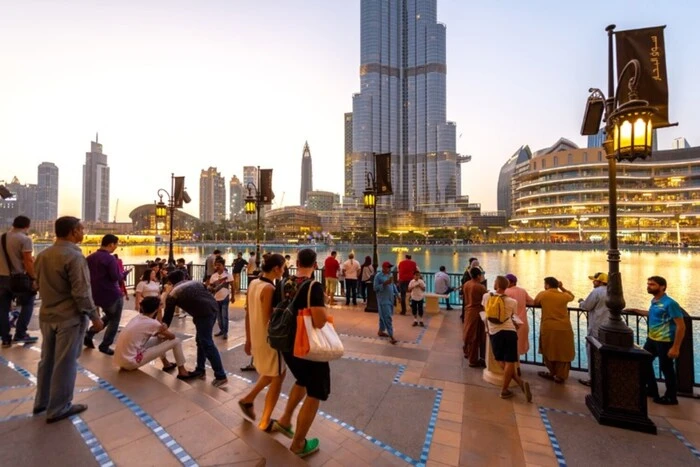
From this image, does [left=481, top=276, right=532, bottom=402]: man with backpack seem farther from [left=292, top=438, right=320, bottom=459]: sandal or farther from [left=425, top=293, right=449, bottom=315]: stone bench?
[left=425, top=293, right=449, bottom=315]: stone bench

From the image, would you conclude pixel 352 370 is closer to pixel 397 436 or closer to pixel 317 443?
pixel 397 436

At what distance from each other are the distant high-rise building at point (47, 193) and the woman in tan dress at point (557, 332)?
23375cm

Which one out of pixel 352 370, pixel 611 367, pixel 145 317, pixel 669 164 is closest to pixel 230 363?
pixel 145 317

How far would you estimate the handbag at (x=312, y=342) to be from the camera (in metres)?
2.79

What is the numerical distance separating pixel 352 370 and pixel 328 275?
21.0 feet

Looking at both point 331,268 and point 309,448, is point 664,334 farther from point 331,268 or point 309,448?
point 331,268

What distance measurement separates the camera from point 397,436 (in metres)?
3.72

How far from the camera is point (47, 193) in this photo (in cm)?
17700

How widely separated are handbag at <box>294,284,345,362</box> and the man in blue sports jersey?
4.70m

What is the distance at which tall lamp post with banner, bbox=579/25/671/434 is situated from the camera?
4.02m

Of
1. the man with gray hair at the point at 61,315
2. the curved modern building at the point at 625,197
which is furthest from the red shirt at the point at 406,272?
the curved modern building at the point at 625,197

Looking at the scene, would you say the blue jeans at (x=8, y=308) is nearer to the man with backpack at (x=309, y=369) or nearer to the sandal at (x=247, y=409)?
the sandal at (x=247, y=409)

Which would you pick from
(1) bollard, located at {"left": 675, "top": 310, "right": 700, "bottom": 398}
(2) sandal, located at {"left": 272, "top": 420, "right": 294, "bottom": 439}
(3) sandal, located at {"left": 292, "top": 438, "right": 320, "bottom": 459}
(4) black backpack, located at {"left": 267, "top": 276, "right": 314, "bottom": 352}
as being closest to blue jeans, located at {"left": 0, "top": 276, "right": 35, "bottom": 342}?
(2) sandal, located at {"left": 272, "top": 420, "right": 294, "bottom": 439}

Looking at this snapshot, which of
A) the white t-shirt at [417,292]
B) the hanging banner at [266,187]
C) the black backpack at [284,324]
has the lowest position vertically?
the white t-shirt at [417,292]
